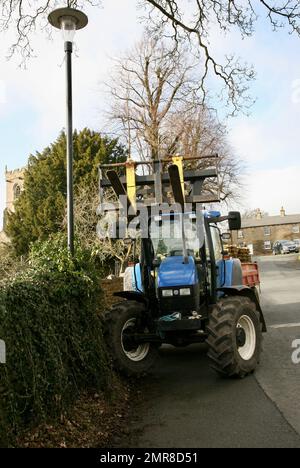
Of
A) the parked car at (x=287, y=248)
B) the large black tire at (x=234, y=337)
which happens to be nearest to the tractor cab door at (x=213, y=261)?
the large black tire at (x=234, y=337)

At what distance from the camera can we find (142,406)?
5891 mm

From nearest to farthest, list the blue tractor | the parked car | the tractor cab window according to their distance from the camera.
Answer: the blue tractor → the tractor cab window → the parked car

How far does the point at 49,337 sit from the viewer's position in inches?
187

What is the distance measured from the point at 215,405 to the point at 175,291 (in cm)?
195

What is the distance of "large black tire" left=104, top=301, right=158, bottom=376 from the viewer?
6.83 metres

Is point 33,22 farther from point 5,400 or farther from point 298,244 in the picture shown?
point 298,244

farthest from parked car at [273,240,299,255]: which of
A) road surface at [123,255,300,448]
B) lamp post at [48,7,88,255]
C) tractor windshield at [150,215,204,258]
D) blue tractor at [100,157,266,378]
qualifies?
lamp post at [48,7,88,255]

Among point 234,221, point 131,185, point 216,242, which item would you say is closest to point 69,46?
point 131,185

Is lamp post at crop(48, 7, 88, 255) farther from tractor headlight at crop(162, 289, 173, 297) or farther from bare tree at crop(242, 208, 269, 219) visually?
bare tree at crop(242, 208, 269, 219)

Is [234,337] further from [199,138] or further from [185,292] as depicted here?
[199,138]

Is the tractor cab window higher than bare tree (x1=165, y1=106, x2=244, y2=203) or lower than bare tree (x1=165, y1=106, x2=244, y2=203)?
lower

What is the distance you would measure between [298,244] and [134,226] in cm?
5789

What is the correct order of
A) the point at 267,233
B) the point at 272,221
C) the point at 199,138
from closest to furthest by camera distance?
the point at 199,138, the point at 267,233, the point at 272,221
